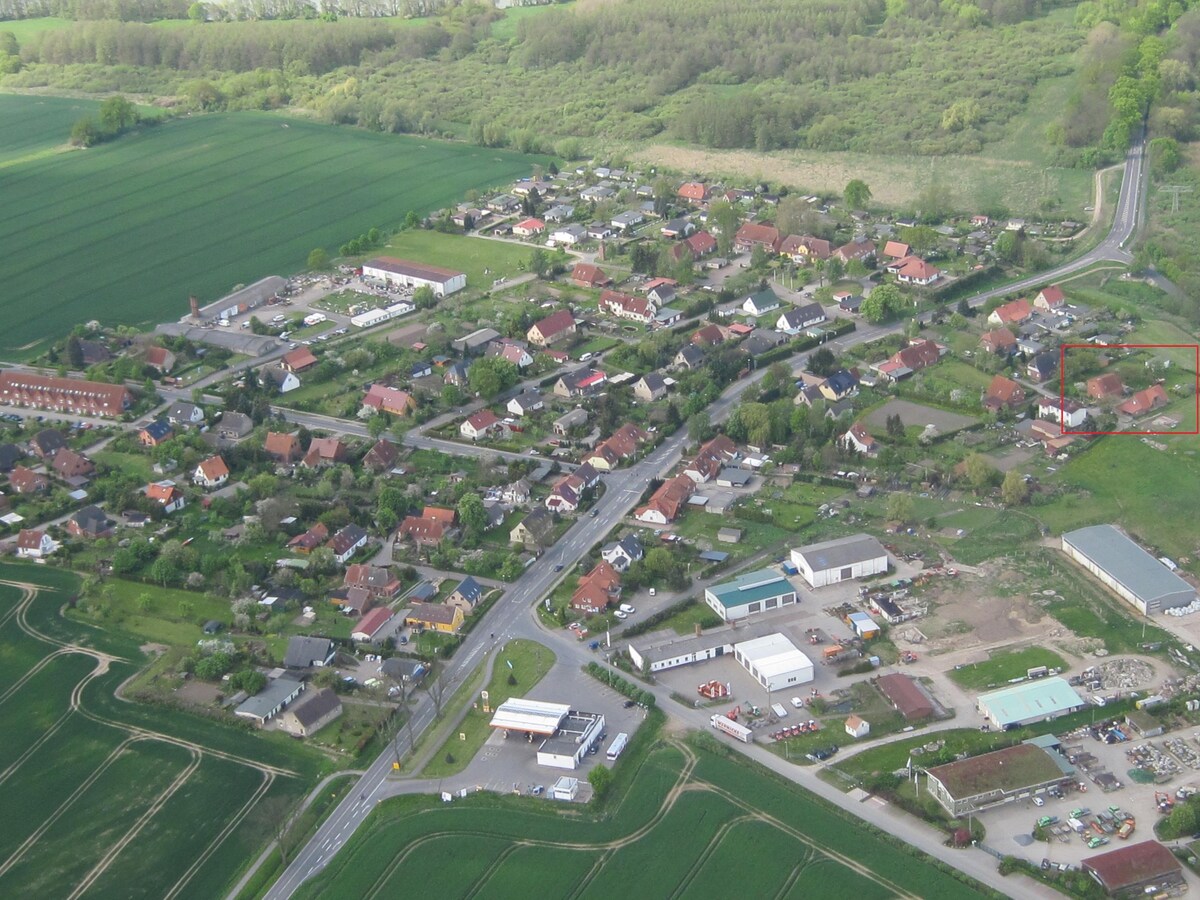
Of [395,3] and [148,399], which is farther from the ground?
[395,3]

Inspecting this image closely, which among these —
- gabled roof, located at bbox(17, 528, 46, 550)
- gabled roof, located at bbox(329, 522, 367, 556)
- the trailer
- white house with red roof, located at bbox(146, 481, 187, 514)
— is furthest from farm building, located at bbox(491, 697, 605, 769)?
gabled roof, located at bbox(17, 528, 46, 550)

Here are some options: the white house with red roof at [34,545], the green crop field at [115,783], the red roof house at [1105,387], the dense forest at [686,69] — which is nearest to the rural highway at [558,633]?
the green crop field at [115,783]

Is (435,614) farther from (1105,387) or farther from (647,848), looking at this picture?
(1105,387)

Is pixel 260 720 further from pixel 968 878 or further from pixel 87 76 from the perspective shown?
pixel 87 76

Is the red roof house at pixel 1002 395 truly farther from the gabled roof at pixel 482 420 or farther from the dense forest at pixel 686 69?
the dense forest at pixel 686 69

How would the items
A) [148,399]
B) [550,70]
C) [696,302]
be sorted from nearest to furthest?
[148,399]
[696,302]
[550,70]

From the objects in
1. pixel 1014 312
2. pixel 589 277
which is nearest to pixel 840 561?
pixel 1014 312

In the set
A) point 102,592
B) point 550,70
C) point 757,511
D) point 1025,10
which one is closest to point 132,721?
point 102,592
